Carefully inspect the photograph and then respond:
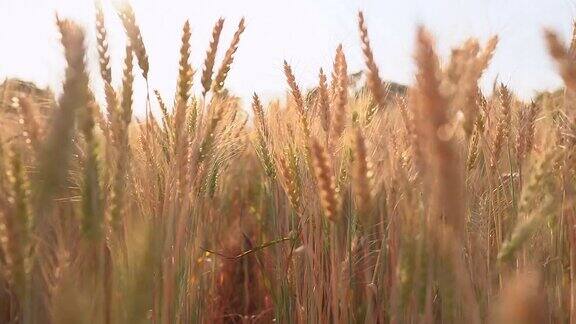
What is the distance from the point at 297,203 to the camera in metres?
1.63

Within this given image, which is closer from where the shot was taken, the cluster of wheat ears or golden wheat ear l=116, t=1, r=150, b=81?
the cluster of wheat ears

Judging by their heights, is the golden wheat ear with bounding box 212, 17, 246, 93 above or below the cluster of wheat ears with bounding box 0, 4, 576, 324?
above

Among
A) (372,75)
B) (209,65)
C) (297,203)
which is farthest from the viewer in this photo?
(297,203)

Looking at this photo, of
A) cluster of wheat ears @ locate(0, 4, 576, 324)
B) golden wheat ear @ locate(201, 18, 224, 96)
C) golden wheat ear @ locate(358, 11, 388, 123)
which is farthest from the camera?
golden wheat ear @ locate(201, 18, 224, 96)

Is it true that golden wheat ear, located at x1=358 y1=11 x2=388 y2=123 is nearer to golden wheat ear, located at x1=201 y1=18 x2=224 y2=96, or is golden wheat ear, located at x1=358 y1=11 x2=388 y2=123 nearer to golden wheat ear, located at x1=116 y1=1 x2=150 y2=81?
golden wheat ear, located at x1=201 y1=18 x2=224 y2=96

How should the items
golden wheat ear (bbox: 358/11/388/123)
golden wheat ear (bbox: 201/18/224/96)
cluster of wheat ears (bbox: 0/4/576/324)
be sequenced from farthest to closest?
golden wheat ear (bbox: 201/18/224/96)
golden wheat ear (bbox: 358/11/388/123)
cluster of wheat ears (bbox: 0/4/576/324)

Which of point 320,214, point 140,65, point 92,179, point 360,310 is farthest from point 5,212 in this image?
point 360,310

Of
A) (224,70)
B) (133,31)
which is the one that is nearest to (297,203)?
(224,70)

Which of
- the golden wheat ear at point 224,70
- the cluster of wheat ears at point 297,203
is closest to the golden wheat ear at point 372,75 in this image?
the cluster of wheat ears at point 297,203

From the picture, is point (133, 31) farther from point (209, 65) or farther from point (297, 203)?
point (297, 203)

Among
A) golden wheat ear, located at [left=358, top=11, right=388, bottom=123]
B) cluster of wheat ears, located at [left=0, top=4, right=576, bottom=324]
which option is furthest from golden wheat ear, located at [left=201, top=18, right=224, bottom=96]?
golden wheat ear, located at [left=358, top=11, right=388, bottom=123]

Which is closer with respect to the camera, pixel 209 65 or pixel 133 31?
pixel 133 31

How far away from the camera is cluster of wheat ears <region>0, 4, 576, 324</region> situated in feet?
2.57

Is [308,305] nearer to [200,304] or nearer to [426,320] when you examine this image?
[200,304]
